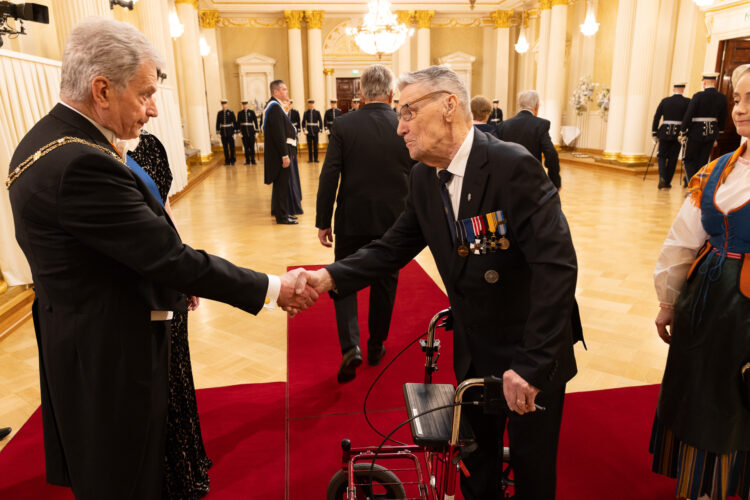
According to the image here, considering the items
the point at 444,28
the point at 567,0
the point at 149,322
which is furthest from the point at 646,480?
the point at 444,28

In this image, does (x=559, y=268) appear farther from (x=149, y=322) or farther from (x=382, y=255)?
(x=149, y=322)

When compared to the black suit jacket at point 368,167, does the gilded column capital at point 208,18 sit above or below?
above

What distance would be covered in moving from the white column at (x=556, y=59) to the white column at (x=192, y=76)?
10.4 m

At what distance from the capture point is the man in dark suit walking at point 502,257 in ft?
4.85

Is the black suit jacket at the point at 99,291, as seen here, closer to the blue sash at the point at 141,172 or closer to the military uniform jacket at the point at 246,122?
the blue sash at the point at 141,172

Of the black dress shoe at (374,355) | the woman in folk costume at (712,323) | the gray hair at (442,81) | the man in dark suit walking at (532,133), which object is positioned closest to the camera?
the gray hair at (442,81)

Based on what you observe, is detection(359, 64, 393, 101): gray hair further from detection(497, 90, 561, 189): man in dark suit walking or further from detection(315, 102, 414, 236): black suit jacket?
detection(497, 90, 561, 189): man in dark suit walking

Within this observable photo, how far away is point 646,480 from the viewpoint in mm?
2350

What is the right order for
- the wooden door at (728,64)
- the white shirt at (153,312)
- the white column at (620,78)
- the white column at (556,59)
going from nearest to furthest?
1. the white shirt at (153,312)
2. the wooden door at (728,64)
3. the white column at (620,78)
4. the white column at (556,59)

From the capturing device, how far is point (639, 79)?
12406mm

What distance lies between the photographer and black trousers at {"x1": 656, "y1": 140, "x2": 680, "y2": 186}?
10203 mm

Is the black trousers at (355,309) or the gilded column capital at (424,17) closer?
the black trousers at (355,309)

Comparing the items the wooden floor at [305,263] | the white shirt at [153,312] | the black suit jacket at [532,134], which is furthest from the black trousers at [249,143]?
the white shirt at [153,312]

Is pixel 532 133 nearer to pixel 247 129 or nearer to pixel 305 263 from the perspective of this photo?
pixel 305 263
